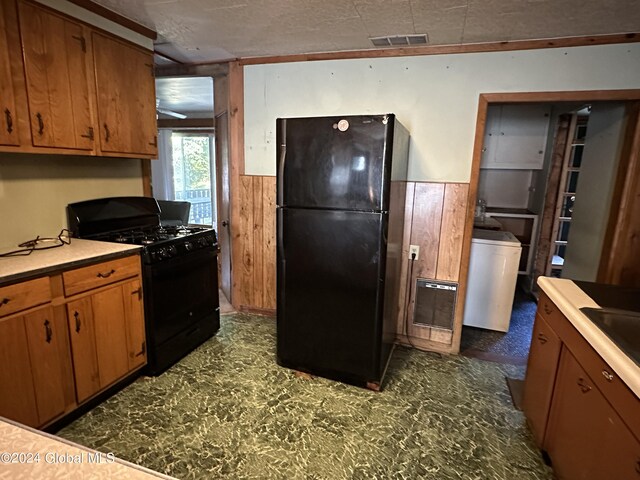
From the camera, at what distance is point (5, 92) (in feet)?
5.93

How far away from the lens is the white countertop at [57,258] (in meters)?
1.65

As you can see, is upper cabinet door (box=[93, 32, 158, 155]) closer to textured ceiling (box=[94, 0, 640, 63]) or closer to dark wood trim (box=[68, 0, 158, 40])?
dark wood trim (box=[68, 0, 158, 40])

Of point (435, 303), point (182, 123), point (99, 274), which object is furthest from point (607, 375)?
point (182, 123)

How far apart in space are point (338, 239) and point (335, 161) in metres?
0.50

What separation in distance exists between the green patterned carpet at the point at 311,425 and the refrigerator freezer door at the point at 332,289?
0.70 feet

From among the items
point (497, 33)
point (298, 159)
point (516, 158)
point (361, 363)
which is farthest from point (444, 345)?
point (516, 158)

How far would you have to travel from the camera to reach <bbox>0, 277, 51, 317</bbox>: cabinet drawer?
1.59 meters

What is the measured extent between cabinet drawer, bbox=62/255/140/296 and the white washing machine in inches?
109

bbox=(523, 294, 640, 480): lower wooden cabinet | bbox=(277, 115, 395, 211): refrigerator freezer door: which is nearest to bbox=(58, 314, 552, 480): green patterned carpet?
bbox=(523, 294, 640, 480): lower wooden cabinet

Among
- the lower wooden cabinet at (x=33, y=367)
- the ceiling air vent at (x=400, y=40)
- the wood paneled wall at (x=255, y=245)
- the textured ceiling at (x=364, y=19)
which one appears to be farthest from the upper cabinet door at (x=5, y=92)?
the ceiling air vent at (x=400, y=40)

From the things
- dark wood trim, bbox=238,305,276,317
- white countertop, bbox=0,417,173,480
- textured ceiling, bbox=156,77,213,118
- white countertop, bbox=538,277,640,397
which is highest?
textured ceiling, bbox=156,77,213,118

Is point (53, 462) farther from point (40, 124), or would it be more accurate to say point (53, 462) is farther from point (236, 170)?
point (236, 170)

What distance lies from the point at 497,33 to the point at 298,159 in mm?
1613

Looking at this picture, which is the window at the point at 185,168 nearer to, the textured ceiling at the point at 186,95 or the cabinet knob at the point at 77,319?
the textured ceiling at the point at 186,95
